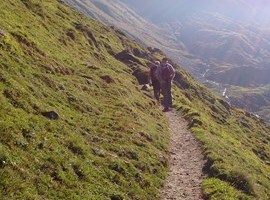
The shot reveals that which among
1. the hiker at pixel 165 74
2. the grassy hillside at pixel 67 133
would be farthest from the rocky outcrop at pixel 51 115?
the hiker at pixel 165 74

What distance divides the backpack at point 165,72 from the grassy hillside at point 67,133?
4.02 metres

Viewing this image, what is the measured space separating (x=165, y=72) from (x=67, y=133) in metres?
23.4

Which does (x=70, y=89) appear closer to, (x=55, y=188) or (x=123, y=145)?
(x=123, y=145)

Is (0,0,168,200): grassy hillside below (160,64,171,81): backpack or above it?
below

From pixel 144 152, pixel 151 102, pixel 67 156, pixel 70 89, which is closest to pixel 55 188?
pixel 67 156

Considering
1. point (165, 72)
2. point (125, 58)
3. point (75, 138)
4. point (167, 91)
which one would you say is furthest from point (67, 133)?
point (125, 58)

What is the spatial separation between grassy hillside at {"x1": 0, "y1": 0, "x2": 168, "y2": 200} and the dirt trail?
2.53 ft

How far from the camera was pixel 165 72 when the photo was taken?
44469 millimetres

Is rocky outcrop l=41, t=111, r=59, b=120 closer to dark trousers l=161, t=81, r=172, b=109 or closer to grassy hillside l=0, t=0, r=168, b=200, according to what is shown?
grassy hillside l=0, t=0, r=168, b=200

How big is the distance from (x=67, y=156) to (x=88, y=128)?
608cm

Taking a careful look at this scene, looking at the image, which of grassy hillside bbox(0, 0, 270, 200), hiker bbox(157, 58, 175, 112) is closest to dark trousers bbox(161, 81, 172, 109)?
hiker bbox(157, 58, 175, 112)

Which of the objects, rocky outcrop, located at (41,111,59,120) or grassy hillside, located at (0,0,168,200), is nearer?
grassy hillside, located at (0,0,168,200)

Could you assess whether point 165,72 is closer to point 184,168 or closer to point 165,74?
point 165,74

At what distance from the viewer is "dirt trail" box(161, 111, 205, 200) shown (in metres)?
22.8
